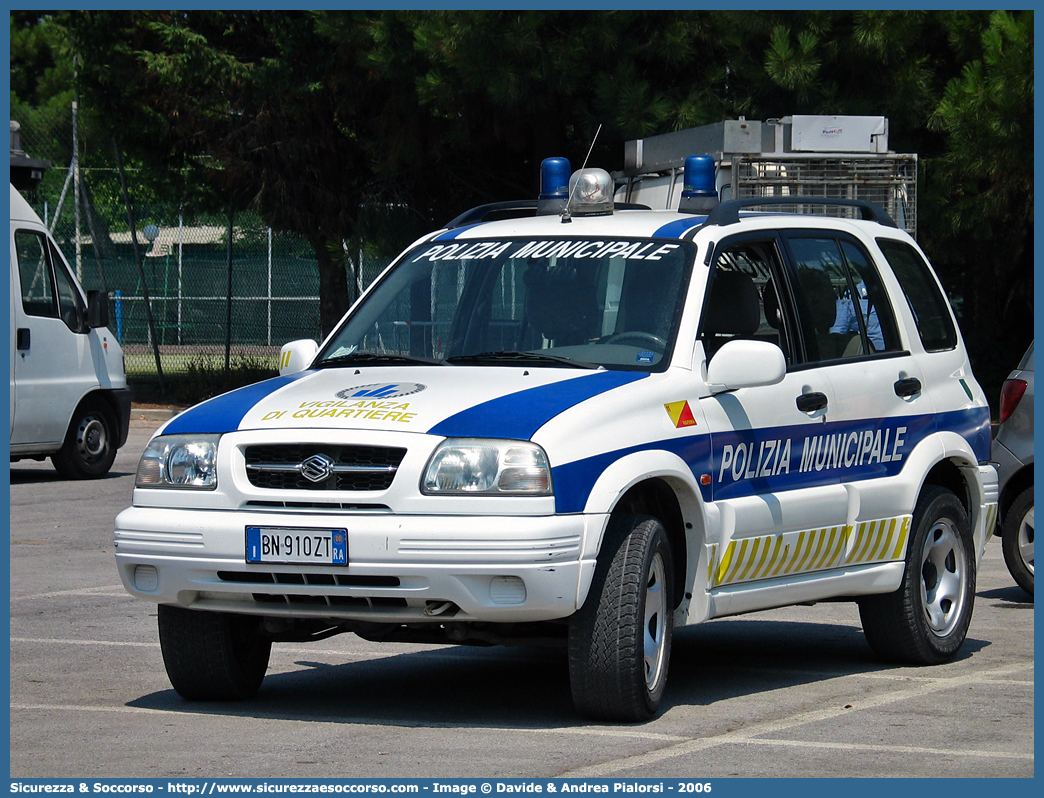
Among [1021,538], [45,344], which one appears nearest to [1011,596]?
[1021,538]

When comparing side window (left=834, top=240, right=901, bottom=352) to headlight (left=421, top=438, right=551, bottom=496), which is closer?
headlight (left=421, top=438, right=551, bottom=496)

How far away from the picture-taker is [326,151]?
24.9m

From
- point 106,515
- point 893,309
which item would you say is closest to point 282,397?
point 893,309

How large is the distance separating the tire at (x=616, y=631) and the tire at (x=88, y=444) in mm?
11597

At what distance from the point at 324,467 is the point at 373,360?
3.86ft

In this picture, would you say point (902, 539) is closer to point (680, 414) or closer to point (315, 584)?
point (680, 414)

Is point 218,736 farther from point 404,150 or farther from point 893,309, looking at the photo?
point 404,150

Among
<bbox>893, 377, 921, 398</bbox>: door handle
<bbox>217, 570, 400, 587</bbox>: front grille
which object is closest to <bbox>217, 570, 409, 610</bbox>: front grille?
<bbox>217, 570, 400, 587</bbox>: front grille

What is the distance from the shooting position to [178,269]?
31.2 metres

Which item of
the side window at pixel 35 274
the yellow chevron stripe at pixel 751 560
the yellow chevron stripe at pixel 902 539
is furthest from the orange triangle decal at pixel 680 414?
the side window at pixel 35 274

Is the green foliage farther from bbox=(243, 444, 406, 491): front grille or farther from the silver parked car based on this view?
bbox=(243, 444, 406, 491): front grille

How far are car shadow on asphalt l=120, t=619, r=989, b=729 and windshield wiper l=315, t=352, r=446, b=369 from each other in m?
1.35

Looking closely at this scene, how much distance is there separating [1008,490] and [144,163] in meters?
19.8

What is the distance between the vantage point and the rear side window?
313 inches
